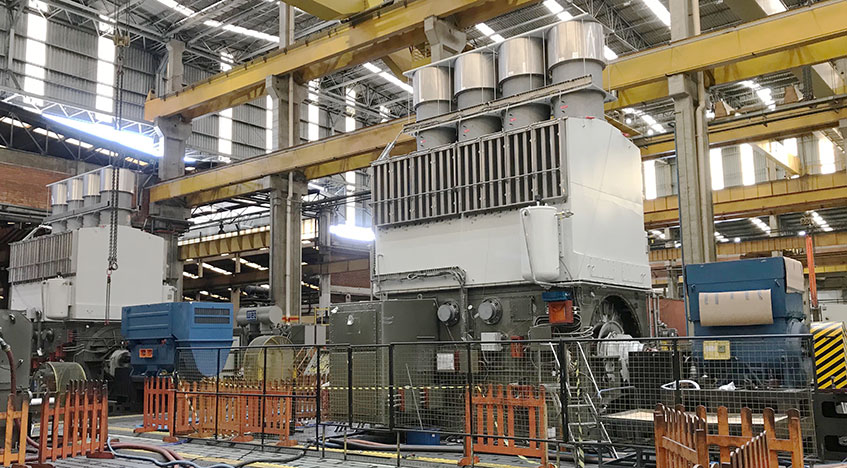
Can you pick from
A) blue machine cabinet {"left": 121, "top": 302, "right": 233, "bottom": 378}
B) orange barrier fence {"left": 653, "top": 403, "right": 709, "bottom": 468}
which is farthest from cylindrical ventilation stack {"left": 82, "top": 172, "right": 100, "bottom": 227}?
orange barrier fence {"left": 653, "top": 403, "right": 709, "bottom": 468}

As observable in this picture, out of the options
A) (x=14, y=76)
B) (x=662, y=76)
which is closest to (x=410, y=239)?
(x=662, y=76)

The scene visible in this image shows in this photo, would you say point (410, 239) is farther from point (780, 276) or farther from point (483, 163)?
point (780, 276)

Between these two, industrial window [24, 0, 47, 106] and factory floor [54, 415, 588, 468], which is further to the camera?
industrial window [24, 0, 47, 106]

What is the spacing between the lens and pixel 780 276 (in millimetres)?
9945

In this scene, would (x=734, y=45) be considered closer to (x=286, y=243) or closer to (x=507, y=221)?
(x=507, y=221)

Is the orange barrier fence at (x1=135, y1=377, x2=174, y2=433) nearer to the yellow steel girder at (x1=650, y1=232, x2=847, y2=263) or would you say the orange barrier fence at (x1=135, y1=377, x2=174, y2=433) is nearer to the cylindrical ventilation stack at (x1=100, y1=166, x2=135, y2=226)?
the cylindrical ventilation stack at (x1=100, y1=166, x2=135, y2=226)

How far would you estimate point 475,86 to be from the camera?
41.8ft

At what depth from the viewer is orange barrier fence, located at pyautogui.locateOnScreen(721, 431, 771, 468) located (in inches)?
146

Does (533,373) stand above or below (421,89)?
below

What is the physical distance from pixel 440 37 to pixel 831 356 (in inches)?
461

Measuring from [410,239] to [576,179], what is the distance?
10.3ft

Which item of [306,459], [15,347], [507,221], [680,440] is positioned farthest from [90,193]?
[680,440]

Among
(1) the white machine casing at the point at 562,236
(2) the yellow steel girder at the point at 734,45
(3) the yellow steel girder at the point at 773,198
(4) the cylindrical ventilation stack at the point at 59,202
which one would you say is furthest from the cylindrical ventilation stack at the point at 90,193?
(3) the yellow steel girder at the point at 773,198

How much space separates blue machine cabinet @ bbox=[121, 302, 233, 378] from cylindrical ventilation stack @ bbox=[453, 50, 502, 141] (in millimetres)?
6369
